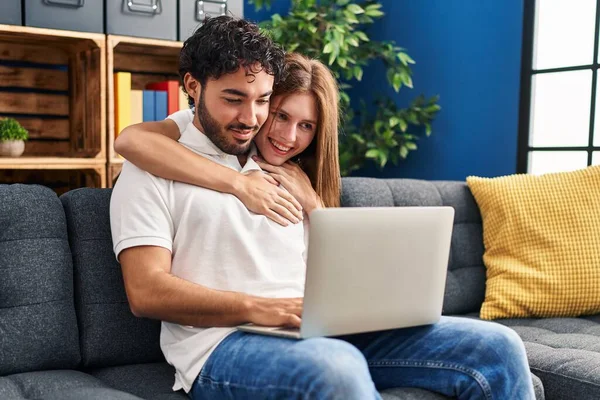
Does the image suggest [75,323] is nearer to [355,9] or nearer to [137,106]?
[137,106]

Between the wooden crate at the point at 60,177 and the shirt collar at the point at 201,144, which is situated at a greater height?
the shirt collar at the point at 201,144

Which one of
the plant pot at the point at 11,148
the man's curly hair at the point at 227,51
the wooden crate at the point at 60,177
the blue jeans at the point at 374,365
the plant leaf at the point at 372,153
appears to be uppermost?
the man's curly hair at the point at 227,51

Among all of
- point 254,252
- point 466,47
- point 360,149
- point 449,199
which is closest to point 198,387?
point 254,252

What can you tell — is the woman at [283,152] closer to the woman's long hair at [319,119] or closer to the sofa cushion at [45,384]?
the woman's long hair at [319,119]

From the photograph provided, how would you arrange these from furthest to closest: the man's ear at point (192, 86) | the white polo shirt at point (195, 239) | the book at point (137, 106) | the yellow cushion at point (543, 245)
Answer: the book at point (137, 106) < the yellow cushion at point (543, 245) < the man's ear at point (192, 86) < the white polo shirt at point (195, 239)

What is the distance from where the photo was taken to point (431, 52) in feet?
11.8

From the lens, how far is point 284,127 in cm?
177

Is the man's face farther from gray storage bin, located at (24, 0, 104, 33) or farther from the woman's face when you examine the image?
gray storage bin, located at (24, 0, 104, 33)

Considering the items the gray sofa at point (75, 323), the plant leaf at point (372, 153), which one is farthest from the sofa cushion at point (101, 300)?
the plant leaf at point (372, 153)

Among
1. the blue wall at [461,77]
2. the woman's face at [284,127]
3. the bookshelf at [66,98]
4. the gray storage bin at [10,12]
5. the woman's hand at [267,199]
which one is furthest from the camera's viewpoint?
the blue wall at [461,77]

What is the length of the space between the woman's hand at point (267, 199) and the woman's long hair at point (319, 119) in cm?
20

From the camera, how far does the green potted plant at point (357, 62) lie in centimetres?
328

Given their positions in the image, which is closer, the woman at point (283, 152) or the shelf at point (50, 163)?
the woman at point (283, 152)

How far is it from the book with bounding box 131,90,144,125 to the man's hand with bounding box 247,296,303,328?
5.90ft
